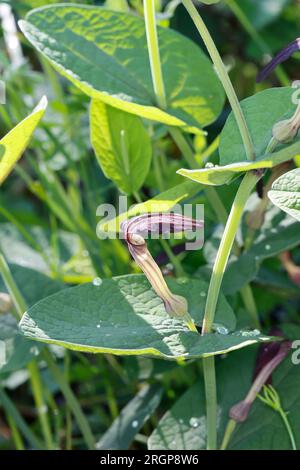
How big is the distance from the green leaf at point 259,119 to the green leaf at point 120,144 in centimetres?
12

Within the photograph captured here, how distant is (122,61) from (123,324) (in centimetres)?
19

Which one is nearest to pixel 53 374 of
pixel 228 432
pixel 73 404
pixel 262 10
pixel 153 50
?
pixel 73 404

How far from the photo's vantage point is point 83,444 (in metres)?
0.66

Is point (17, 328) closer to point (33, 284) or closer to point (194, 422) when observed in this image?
point (33, 284)

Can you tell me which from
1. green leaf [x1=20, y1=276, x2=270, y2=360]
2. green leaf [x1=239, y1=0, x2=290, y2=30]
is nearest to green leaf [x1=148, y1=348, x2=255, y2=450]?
green leaf [x1=20, y1=276, x2=270, y2=360]

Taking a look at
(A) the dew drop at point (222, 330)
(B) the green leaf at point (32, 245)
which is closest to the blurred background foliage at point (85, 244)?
(B) the green leaf at point (32, 245)

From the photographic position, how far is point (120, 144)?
537 mm

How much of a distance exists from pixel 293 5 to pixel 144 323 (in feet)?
2.29

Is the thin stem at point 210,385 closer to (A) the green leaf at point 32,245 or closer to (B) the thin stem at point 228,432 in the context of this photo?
(B) the thin stem at point 228,432

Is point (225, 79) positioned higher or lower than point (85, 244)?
higher

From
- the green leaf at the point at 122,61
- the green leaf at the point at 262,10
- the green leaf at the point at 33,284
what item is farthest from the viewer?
the green leaf at the point at 262,10

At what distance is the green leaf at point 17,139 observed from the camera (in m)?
0.40

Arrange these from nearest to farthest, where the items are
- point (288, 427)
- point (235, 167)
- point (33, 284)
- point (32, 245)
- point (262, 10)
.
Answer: point (235, 167) → point (288, 427) → point (33, 284) → point (32, 245) → point (262, 10)

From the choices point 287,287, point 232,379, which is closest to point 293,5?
point 287,287
